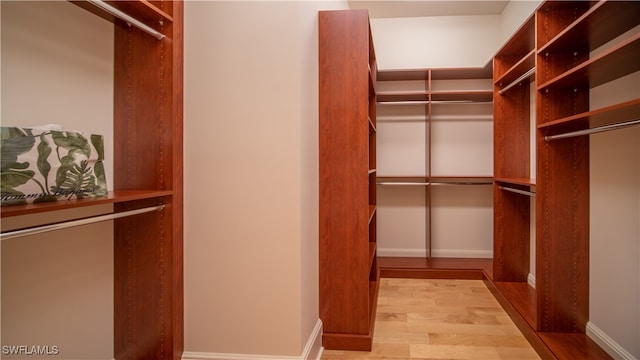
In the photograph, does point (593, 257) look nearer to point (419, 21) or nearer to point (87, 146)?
point (87, 146)

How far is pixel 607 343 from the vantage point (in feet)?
6.89

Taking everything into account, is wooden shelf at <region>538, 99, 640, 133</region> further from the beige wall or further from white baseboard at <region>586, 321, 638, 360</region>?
white baseboard at <region>586, 321, 638, 360</region>

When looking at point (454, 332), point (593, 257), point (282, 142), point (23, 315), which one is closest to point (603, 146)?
point (593, 257)

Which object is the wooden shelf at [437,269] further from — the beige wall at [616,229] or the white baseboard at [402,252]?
the beige wall at [616,229]

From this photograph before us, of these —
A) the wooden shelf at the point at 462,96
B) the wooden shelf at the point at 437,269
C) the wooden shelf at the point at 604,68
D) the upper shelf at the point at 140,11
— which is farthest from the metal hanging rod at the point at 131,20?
the wooden shelf at the point at 437,269

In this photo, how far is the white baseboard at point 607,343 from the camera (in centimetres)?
198

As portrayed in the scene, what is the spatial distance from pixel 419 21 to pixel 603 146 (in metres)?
2.65

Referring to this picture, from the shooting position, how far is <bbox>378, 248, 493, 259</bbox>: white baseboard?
4.27m

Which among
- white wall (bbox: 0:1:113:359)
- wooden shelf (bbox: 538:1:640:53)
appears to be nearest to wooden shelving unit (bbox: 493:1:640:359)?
wooden shelf (bbox: 538:1:640:53)

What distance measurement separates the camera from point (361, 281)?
7.62 ft

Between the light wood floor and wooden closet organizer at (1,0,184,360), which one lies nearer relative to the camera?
wooden closet organizer at (1,0,184,360)

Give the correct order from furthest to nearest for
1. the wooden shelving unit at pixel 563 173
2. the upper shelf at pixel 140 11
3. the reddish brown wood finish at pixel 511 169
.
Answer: the reddish brown wood finish at pixel 511 169
the wooden shelving unit at pixel 563 173
the upper shelf at pixel 140 11

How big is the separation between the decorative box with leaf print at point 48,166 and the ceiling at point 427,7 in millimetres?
3274

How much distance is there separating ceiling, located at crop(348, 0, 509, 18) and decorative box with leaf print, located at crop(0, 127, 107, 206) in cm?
327
